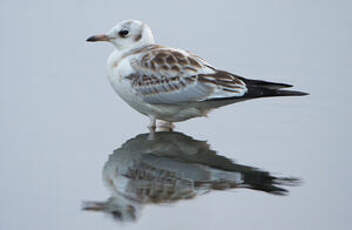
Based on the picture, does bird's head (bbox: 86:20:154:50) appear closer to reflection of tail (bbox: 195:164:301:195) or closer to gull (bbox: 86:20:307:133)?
gull (bbox: 86:20:307:133)

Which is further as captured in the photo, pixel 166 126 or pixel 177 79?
pixel 166 126

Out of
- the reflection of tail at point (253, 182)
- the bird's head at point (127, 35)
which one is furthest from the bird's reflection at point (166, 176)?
the bird's head at point (127, 35)

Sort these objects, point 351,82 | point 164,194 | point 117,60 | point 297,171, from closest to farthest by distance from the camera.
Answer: point 164,194 < point 297,171 < point 117,60 < point 351,82

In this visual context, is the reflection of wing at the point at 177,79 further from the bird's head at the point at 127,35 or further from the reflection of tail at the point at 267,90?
the bird's head at the point at 127,35

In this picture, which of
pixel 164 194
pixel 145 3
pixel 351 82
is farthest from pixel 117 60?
pixel 145 3

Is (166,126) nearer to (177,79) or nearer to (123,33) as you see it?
(177,79)

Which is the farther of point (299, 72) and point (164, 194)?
point (299, 72)

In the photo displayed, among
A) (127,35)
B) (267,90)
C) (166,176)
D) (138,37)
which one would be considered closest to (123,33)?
(127,35)

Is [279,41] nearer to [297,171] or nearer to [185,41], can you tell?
[185,41]
